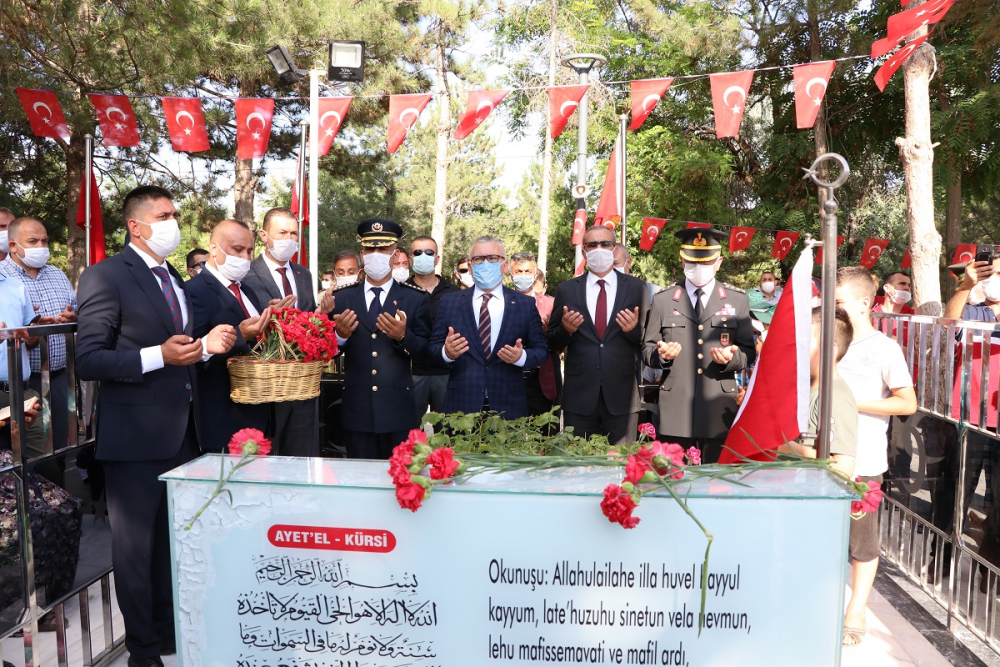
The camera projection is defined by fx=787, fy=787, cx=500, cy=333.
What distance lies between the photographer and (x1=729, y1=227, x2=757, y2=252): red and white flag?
690 inches

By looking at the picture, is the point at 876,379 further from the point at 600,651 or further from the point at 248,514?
the point at 248,514

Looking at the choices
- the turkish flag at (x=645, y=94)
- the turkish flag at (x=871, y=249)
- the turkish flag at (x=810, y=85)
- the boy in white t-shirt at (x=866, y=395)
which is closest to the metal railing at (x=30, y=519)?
the boy in white t-shirt at (x=866, y=395)

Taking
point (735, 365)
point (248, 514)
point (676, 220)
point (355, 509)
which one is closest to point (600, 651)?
point (355, 509)

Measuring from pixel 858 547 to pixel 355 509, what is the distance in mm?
2537

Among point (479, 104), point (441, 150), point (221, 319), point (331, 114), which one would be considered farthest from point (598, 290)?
point (441, 150)

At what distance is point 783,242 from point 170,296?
1553 cm

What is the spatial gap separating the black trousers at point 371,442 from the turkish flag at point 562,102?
5.56 m

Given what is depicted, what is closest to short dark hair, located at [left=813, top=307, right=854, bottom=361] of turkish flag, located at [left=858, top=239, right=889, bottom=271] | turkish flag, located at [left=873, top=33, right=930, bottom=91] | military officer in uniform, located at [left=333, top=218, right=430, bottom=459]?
military officer in uniform, located at [left=333, top=218, right=430, bottom=459]

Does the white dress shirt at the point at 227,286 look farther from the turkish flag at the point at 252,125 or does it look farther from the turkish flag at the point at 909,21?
the turkish flag at the point at 252,125

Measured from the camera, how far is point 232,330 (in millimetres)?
3201

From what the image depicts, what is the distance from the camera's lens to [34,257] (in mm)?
4699

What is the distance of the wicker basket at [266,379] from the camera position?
3.43 metres

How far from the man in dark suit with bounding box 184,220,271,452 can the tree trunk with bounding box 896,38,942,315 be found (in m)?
6.99

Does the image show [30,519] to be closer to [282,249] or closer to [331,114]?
[282,249]
